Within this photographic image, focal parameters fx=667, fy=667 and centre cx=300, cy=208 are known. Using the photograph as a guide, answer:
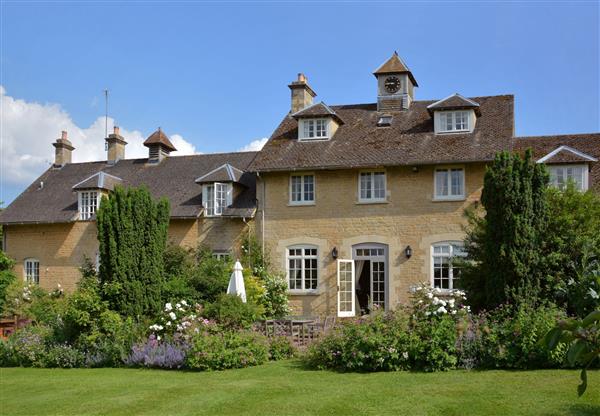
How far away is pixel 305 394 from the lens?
1048 cm

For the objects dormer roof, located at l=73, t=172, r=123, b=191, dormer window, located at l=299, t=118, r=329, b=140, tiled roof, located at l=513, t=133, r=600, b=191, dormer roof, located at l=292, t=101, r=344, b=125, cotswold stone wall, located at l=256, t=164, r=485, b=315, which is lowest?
cotswold stone wall, located at l=256, t=164, r=485, b=315

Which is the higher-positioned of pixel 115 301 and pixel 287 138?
pixel 287 138

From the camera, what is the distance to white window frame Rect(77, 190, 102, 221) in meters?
27.1

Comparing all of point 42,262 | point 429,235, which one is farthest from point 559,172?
point 42,262

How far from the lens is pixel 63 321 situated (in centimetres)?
1634

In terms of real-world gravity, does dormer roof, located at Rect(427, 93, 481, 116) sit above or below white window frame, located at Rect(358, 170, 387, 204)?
above

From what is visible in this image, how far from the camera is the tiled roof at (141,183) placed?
85.0 ft

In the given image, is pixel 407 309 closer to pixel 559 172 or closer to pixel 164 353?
pixel 164 353

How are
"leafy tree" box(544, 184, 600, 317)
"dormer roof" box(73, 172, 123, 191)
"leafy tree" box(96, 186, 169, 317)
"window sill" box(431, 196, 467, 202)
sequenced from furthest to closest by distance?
"dormer roof" box(73, 172, 123, 191), "window sill" box(431, 196, 467, 202), "leafy tree" box(96, 186, 169, 317), "leafy tree" box(544, 184, 600, 317)

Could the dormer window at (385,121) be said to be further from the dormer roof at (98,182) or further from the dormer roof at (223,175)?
the dormer roof at (98,182)

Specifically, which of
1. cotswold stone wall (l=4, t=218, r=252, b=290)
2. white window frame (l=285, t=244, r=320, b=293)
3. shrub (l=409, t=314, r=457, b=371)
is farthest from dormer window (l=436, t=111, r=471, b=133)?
shrub (l=409, t=314, r=457, b=371)

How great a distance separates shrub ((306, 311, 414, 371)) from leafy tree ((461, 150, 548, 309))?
2185 mm

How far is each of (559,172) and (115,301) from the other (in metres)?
14.7

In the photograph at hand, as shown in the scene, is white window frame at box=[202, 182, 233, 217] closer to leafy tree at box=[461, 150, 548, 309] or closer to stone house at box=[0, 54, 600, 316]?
stone house at box=[0, 54, 600, 316]
